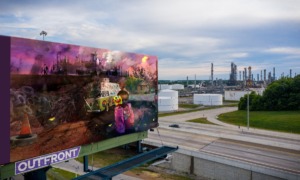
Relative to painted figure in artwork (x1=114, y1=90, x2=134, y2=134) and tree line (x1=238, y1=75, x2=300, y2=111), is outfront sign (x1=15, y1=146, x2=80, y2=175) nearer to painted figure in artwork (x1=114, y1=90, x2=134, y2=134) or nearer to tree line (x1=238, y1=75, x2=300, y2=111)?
painted figure in artwork (x1=114, y1=90, x2=134, y2=134)

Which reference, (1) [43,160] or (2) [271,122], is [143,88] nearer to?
(1) [43,160]

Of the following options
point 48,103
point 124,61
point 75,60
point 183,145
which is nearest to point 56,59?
point 75,60

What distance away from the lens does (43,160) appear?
16.2 metres

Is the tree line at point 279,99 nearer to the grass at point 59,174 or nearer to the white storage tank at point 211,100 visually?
the white storage tank at point 211,100

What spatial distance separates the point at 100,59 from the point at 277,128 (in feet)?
172

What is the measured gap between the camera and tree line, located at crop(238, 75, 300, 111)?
286 ft

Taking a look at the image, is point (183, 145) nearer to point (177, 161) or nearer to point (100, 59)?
point (177, 161)

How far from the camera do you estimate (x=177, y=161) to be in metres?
38.3

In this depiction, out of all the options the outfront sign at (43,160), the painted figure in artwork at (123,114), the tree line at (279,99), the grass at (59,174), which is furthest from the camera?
the tree line at (279,99)

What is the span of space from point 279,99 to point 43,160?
86.5m

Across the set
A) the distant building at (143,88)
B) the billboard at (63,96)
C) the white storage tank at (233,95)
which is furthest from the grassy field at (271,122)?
the white storage tank at (233,95)

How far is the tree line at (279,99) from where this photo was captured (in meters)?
87.2

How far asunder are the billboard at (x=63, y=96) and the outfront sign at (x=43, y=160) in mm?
98

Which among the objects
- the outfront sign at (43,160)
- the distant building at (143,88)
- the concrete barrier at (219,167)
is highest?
the distant building at (143,88)
